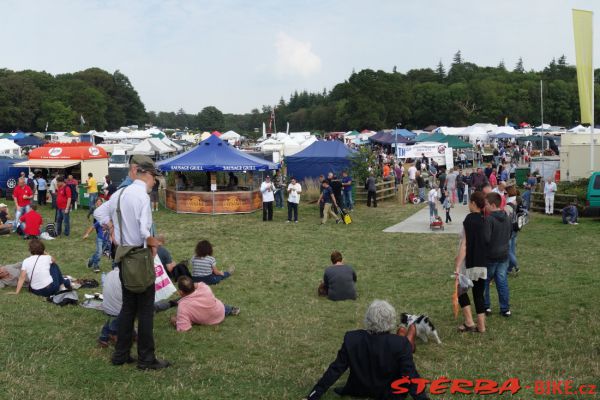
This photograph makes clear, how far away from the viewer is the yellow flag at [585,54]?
68.2ft

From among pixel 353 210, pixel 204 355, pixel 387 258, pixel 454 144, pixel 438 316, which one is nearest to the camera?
pixel 204 355

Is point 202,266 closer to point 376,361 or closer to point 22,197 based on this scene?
point 376,361

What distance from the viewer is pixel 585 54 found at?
20938 millimetres

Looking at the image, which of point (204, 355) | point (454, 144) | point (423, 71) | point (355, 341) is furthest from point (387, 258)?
point (423, 71)

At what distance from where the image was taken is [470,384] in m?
5.31

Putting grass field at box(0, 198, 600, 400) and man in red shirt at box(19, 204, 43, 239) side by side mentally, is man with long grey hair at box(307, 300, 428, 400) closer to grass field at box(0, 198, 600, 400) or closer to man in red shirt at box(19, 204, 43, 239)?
grass field at box(0, 198, 600, 400)

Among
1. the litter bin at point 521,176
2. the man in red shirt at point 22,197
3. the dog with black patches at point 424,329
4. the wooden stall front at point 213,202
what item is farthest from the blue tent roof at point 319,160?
the dog with black patches at point 424,329

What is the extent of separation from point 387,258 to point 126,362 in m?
7.97

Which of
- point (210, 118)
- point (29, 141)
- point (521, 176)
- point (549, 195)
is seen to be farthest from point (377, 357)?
point (210, 118)

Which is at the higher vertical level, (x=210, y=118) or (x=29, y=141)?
(x=210, y=118)

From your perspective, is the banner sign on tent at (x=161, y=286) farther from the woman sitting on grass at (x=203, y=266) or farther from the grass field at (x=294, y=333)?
the woman sitting on grass at (x=203, y=266)

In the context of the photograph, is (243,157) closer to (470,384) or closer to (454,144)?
(470,384)

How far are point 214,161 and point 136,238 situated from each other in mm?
16338

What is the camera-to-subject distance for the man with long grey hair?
461 cm
